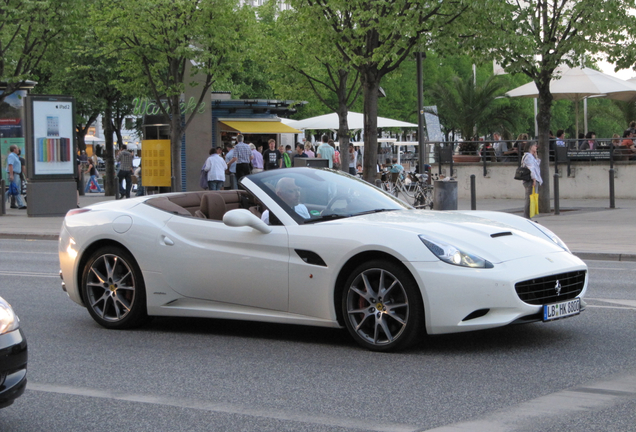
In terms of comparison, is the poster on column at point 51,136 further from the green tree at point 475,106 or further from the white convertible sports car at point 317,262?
the green tree at point 475,106

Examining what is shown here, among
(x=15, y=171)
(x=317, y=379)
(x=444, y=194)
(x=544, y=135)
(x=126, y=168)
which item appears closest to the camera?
(x=317, y=379)

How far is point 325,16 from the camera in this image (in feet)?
68.0

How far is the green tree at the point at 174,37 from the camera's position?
24969 millimetres

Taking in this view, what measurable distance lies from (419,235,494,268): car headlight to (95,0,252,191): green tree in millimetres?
19919

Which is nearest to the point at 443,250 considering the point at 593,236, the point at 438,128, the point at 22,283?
the point at 22,283

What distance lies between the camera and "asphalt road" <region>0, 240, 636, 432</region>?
4773mm

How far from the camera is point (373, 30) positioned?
2045cm

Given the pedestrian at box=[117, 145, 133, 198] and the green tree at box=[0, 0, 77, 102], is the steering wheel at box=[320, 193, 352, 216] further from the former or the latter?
the pedestrian at box=[117, 145, 133, 198]

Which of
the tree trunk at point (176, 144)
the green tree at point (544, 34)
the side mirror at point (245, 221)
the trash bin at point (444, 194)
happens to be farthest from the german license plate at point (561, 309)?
the tree trunk at point (176, 144)

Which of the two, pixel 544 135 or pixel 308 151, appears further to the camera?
pixel 308 151

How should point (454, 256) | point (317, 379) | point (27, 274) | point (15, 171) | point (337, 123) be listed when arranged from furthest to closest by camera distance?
point (337, 123), point (15, 171), point (27, 274), point (454, 256), point (317, 379)

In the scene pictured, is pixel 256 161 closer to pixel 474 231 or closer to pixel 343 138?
pixel 343 138

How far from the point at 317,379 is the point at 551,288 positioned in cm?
184

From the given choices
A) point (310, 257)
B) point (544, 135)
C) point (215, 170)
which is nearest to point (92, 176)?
point (215, 170)
